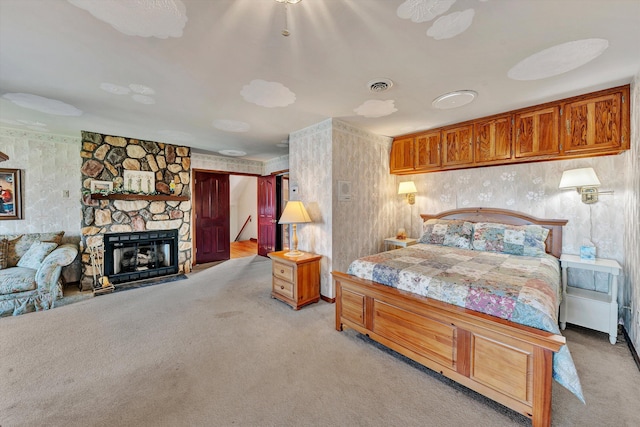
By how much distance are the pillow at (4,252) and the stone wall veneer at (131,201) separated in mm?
777

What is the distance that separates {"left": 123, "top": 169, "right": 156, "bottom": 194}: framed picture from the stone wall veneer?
0.07 metres

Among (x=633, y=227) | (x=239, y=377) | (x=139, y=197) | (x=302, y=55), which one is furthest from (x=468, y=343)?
(x=139, y=197)

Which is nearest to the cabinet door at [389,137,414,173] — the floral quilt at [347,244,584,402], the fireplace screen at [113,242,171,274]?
the floral quilt at [347,244,584,402]

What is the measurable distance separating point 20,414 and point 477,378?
305cm

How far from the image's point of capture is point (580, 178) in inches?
104

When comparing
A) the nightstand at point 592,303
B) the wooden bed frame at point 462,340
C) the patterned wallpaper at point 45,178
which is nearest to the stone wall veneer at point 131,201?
the patterned wallpaper at point 45,178

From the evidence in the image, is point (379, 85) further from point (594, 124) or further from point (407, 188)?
point (594, 124)

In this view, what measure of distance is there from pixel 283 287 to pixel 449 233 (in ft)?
7.91

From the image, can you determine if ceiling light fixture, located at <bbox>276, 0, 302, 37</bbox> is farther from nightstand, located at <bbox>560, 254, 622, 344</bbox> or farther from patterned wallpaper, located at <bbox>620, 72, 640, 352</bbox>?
nightstand, located at <bbox>560, 254, 622, 344</bbox>

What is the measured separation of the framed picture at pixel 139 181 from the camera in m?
4.27

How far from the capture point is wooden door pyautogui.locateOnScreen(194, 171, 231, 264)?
566 centimetres

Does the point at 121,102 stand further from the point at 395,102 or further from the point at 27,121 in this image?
the point at 395,102

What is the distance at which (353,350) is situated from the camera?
7.60 ft

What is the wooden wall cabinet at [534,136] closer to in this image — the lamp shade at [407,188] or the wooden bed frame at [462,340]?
the lamp shade at [407,188]
